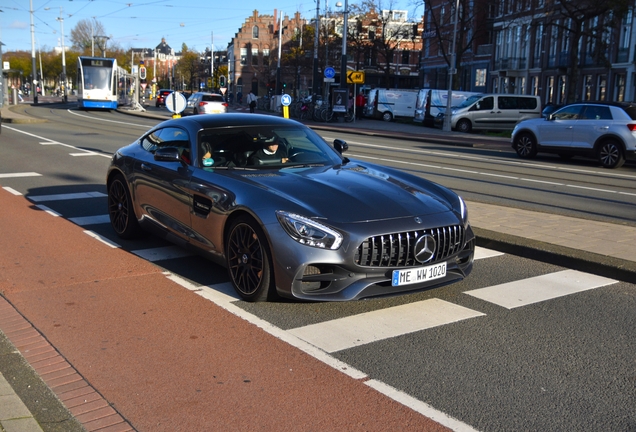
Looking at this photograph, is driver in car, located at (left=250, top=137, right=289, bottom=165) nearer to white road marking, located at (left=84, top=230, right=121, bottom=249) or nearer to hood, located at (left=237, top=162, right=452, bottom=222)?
hood, located at (left=237, top=162, right=452, bottom=222)

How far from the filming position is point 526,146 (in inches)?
795

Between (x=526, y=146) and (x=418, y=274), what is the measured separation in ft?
52.6

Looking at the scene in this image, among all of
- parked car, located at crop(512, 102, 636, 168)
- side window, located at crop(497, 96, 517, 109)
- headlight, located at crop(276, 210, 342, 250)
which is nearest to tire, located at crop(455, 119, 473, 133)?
side window, located at crop(497, 96, 517, 109)

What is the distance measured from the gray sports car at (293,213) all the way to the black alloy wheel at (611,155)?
12.9m

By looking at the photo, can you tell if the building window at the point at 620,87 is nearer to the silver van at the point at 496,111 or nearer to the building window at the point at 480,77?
the silver van at the point at 496,111

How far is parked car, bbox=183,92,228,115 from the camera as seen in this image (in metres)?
40.4

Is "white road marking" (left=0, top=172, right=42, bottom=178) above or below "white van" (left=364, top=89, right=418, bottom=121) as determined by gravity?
below

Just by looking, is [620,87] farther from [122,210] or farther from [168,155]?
[168,155]

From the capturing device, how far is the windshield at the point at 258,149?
6387 mm

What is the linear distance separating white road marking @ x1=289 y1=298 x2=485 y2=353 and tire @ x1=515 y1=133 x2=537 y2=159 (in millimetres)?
15370

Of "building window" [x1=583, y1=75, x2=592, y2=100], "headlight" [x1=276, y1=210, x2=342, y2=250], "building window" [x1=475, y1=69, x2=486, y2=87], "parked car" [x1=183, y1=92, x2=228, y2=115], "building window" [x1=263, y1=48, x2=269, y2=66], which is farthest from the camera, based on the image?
"building window" [x1=263, y1=48, x2=269, y2=66]

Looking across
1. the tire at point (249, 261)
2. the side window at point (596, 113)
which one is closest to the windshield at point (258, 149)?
the tire at point (249, 261)

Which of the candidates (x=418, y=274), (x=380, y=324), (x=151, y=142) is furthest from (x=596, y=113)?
(x=380, y=324)

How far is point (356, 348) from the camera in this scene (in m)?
4.61
